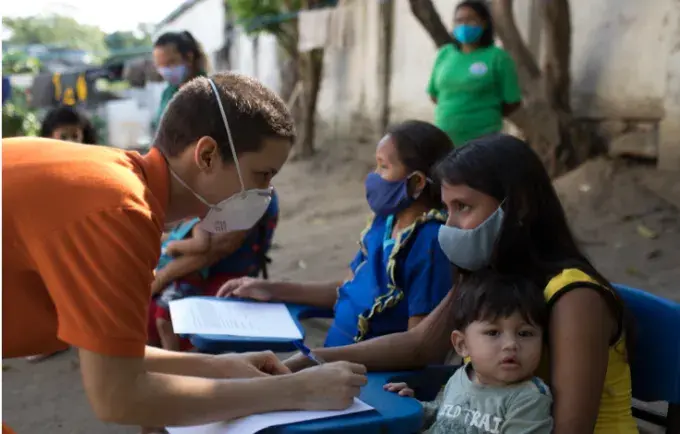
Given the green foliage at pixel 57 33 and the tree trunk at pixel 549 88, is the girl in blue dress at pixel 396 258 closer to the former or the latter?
the tree trunk at pixel 549 88

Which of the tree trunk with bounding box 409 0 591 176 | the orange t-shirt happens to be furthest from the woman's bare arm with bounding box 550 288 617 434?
the tree trunk with bounding box 409 0 591 176

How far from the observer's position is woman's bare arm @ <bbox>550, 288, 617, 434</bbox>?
1.52m

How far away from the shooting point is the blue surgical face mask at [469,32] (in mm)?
4770

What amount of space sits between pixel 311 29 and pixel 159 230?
325 inches

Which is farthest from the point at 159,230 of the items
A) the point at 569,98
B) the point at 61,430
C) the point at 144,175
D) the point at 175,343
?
the point at 569,98

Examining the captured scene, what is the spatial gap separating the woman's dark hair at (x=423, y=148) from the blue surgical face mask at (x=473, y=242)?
0.39 m

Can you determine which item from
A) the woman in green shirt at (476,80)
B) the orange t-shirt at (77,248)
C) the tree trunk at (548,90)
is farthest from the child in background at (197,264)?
the tree trunk at (548,90)

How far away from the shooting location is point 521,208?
1.72m

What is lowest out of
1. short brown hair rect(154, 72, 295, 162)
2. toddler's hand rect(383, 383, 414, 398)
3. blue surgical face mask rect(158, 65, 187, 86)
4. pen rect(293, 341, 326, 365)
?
pen rect(293, 341, 326, 365)

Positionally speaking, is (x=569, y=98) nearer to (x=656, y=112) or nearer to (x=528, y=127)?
(x=528, y=127)

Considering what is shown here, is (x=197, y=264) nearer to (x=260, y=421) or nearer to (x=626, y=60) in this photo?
(x=260, y=421)

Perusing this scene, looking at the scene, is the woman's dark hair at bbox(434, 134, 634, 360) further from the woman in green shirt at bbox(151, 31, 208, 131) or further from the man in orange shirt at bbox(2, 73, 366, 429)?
the woman in green shirt at bbox(151, 31, 208, 131)

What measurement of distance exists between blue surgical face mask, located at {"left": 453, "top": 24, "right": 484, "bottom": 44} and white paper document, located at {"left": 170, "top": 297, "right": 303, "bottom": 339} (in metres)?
3.04

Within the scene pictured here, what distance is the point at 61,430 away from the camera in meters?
3.31
